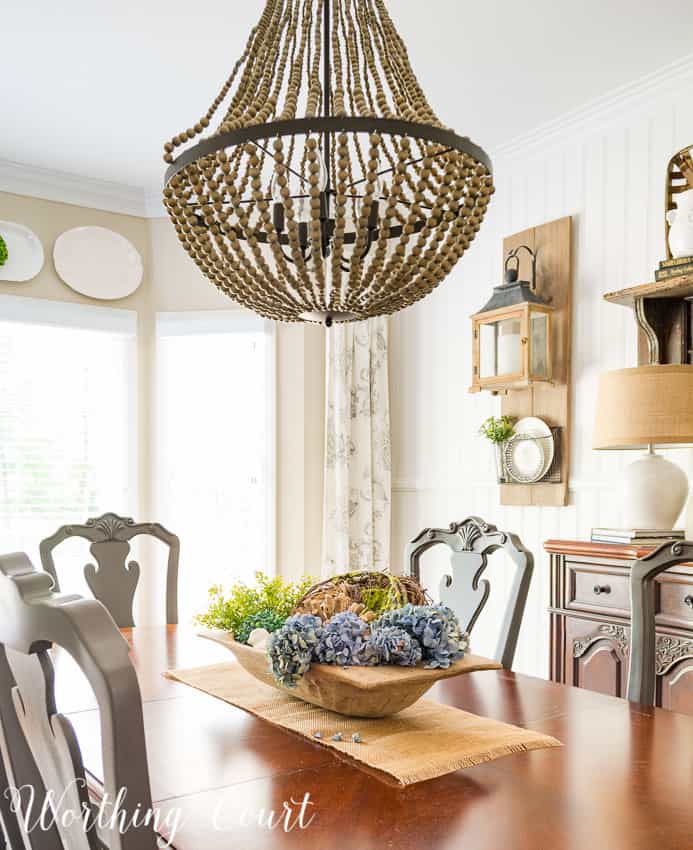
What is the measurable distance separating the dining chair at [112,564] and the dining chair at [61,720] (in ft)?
5.24

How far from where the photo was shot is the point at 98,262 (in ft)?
14.0

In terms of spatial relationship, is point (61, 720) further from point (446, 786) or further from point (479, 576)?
point (479, 576)

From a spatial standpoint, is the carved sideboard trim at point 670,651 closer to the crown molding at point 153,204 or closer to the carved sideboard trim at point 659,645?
the carved sideboard trim at point 659,645

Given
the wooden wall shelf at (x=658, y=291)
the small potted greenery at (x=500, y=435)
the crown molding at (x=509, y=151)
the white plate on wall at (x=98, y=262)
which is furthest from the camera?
the white plate on wall at (x=98, y=262)

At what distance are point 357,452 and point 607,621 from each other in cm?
185

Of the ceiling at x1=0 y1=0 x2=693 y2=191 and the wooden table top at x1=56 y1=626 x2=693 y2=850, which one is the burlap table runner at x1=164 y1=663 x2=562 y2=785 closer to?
the wooden table top at x1=56 y1=626 x2=693 y2=850

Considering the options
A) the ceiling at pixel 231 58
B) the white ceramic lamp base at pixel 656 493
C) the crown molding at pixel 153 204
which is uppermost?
the ceiling at pixel 231 58

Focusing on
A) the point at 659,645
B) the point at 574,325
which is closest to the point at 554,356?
the point at 574,325

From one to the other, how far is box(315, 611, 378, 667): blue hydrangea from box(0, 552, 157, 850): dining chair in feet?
1.78

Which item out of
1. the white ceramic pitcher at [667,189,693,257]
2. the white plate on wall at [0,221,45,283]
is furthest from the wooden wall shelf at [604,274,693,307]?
the white plate on wall at [0,221,45,283]

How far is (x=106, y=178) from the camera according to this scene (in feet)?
13.9

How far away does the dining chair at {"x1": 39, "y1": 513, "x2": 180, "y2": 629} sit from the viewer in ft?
8.86

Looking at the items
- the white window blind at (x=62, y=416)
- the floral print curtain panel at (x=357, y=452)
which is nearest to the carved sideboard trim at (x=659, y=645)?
the floral print curtain panel at (x=357, y=452)

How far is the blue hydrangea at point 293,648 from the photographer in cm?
148
